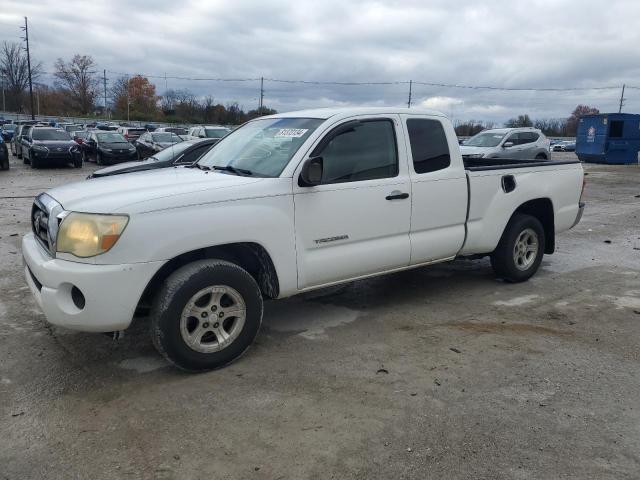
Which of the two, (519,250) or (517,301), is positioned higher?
(519,250)

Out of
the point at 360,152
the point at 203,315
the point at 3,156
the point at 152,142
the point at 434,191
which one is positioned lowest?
the point at 203,315

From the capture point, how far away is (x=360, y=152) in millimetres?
4695

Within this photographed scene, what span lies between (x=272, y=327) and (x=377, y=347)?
3.23ft

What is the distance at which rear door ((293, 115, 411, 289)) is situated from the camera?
4.31 metres

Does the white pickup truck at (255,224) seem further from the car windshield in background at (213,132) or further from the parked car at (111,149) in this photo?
the parked car at (111,149)

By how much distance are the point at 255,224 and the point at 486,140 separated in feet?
54.7

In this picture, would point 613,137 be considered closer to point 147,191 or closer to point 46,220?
point 147,191

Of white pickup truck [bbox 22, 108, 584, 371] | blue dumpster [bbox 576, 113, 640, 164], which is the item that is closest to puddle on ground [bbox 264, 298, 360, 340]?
white pickup truck [bbox 22, 108, 584, 371]

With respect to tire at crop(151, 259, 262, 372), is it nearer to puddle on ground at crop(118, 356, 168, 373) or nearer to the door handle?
puddle on ground at crop(118, 356, 168, 373)

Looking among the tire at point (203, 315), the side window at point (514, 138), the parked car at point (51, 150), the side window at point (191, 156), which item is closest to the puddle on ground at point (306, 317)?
the tire at point (203, 315)

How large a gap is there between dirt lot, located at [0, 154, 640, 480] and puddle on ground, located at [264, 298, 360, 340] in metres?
0.03

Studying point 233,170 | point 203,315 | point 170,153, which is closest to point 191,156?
point 170,153

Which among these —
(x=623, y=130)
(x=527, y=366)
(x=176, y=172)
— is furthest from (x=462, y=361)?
(x=623, y=130)

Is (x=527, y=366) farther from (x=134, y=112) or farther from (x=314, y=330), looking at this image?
(x=134, y=112)
